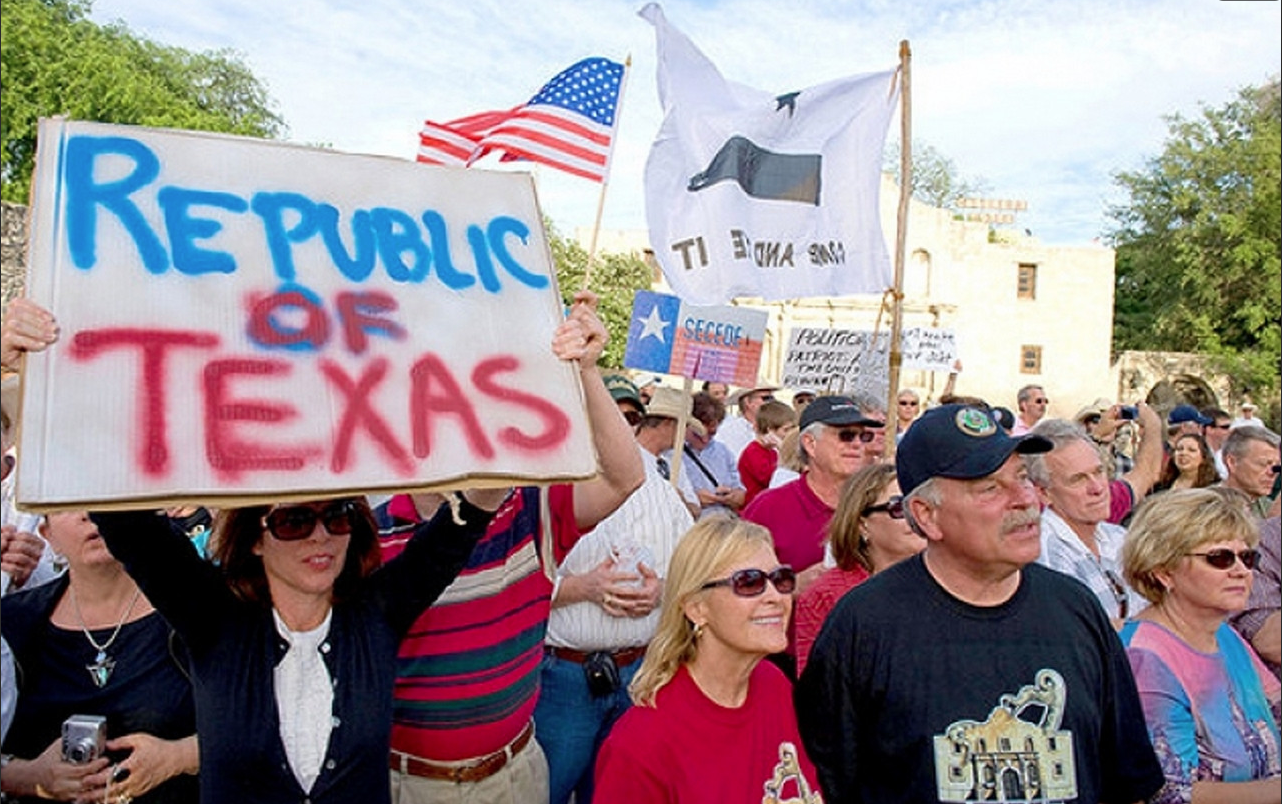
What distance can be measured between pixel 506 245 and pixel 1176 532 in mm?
2035

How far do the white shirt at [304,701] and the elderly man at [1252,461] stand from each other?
459 cm

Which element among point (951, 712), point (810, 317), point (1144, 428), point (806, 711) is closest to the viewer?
point (951, 712)

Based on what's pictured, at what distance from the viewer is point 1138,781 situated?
240 cm

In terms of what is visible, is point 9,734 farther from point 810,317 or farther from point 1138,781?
point 810,317

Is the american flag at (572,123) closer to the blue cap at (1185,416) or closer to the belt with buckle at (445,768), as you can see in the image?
the belt with buckle at (445,768)

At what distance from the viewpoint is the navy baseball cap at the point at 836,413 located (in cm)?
429

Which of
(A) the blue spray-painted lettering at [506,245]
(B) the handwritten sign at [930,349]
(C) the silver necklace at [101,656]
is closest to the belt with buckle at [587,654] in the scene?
(C) the silver necklace at [101,656]

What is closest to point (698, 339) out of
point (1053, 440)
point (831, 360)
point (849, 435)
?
point (831, 360)

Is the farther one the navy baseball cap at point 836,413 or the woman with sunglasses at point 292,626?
the navy baseball cap at point 836,413

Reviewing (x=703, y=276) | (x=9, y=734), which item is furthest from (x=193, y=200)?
(x=703, y=276)

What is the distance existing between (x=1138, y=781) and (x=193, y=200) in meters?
2.36

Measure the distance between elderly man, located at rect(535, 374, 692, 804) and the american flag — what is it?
2.41 m

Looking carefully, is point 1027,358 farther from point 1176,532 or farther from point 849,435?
point 1176,532

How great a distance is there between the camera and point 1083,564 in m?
3.77
